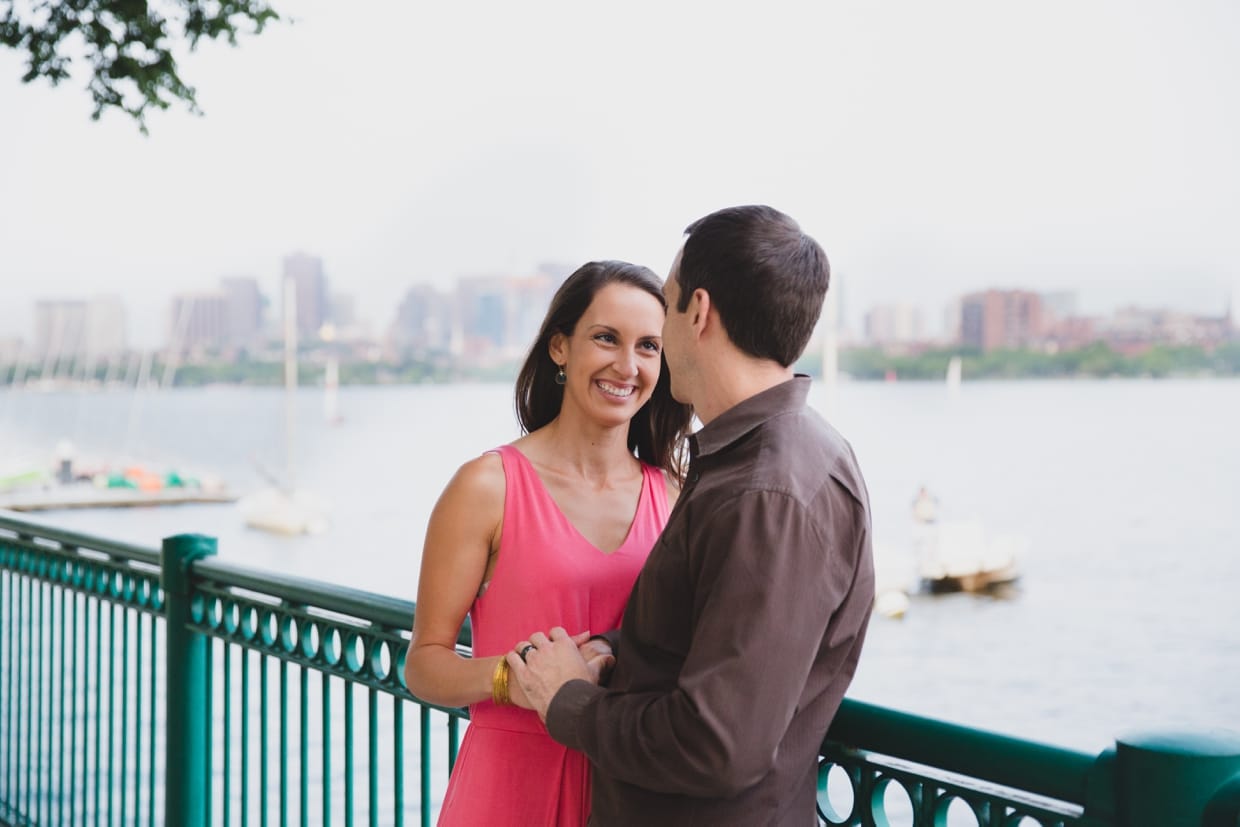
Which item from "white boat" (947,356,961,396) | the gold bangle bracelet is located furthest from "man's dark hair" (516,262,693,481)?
"white boat" (947,356,961,396)

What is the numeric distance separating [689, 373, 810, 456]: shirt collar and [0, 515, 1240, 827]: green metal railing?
0.44m

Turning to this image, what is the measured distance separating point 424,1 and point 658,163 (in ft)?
75.1

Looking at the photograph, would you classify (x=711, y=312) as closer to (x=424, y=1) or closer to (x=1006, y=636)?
(x=1006, y=636)

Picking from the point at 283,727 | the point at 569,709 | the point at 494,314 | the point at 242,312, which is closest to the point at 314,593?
the point at 283,727

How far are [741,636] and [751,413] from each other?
29 cm

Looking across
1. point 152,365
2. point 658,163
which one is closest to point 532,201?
point 658,163

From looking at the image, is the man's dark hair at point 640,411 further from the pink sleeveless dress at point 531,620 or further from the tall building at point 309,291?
the tall building at point 309,291

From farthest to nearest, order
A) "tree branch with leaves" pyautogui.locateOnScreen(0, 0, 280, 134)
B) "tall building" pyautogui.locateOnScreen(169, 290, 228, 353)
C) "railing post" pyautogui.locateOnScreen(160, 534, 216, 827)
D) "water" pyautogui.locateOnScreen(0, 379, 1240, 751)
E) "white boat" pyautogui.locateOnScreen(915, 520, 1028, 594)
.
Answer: "tall building" pyautogui.locateOnScreen(169, 290, 228, 353) < "white boat" pyautogui.locateOnScreen(915, 520, 1028, 594) < "water" pyautogui.locateOnScreen(0, 379, 1240, 751) < "tree branch with leaves" pyautogui.locateOnScreen(0, 0, 280, 134) < "railing post" pyautogui.locateOnScreen(160, 534, 216, 827)

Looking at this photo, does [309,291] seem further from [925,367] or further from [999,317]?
[999,317]

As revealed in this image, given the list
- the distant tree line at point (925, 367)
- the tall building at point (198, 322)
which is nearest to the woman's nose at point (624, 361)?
the distant tree line at point (925, 367)

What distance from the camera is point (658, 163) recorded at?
301 feet

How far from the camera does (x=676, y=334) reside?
156cm

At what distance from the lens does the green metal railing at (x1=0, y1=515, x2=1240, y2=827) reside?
1.38 meters

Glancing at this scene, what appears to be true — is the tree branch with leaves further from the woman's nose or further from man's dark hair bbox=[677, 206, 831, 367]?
man's dark hair bbox=[677, 206, 831, 367]
